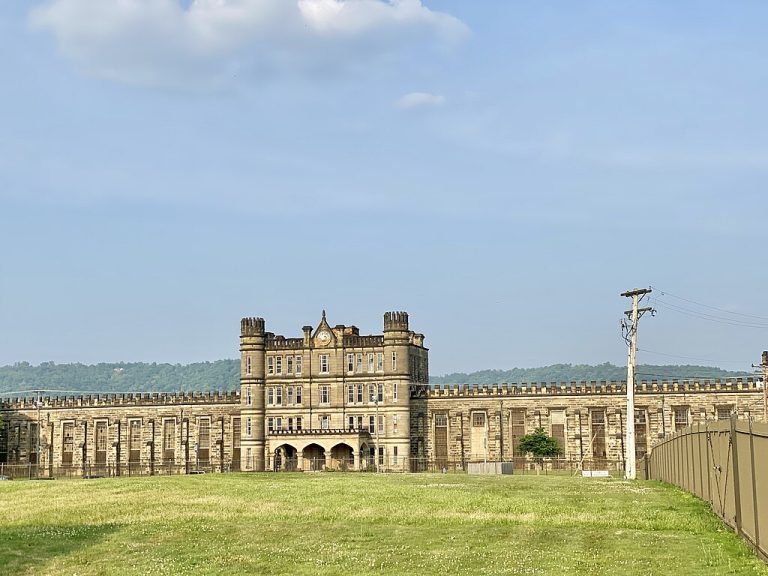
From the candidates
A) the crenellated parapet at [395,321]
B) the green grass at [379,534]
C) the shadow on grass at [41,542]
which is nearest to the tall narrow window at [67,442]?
the crenellated parapet at [395,321]

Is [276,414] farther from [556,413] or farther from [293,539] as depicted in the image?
[293,539]

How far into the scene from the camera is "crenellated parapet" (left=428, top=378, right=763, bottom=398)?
3952 inches

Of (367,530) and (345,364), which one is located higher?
(345,364)

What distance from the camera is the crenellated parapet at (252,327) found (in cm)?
10919

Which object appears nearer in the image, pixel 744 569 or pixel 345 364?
pixel 744 569

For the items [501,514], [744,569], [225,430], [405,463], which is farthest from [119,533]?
[225,430]

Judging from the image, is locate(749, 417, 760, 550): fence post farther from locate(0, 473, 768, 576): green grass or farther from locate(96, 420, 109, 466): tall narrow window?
locate(96, 420, 109, 466): tall narrow window

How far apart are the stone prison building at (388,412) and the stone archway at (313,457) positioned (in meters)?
0.10

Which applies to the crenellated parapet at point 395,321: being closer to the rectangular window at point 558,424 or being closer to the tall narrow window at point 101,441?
the rectangular window at point 558,424

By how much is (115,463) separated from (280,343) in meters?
24.7

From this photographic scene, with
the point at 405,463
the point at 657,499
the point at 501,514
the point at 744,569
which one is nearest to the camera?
the point at 744,569

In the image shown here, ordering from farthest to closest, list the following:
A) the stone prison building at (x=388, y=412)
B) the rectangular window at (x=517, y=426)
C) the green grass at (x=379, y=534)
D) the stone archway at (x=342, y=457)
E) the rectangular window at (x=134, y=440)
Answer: the rectangular window at (x=134, y=440), the rectangular window at (x=517, y=426), the stone archway at (x=342, y=457), the stone prison building at (x=388, y=412), the green grass at (x=379, y=534)

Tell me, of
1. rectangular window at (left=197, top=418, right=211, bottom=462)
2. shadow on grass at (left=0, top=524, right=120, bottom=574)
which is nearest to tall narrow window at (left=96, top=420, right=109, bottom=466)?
rectangular window at (left=197, top=418, right=211, bottom=462)

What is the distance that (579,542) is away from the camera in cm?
2525
